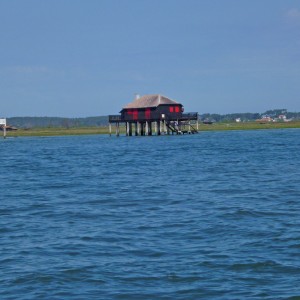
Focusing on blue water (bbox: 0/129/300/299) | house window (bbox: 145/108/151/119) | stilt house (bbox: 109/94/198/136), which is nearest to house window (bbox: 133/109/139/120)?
stilt house (bbox: 109/94/198/136)

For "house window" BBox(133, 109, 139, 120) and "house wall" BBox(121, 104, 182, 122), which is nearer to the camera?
"house wall" BBox(121, 104, 182, 122)

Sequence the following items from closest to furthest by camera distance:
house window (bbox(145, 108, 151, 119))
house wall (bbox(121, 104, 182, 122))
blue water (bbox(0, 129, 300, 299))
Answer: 1. blue water (bbox(0, 129, 300, 299))
2. house wall (bbox(121, 104, 182, 122))
3. house window (bbox(145, 108, 151, 119))

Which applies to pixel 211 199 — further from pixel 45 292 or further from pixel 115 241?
pixel 45 292

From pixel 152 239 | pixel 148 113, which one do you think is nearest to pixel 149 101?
pixel 148 113

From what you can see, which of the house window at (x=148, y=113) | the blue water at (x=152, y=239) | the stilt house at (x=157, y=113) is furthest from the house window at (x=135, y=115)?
the blue water at (x=152, y=239)

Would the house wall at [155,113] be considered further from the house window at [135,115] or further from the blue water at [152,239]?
the blue water at [152,239]

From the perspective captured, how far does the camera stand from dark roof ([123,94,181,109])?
4177 inches

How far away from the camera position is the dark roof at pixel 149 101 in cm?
10609

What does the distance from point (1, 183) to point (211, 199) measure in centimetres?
1360

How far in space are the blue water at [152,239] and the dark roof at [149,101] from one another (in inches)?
2838

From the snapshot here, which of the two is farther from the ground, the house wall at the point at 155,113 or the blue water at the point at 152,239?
the house wall at the point at 155,113

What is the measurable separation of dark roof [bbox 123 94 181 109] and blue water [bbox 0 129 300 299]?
72.1 metres

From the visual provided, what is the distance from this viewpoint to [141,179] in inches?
1431

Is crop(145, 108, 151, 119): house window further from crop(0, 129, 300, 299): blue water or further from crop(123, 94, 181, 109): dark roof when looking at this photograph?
crop(0, 129, 300, 299): blue water
